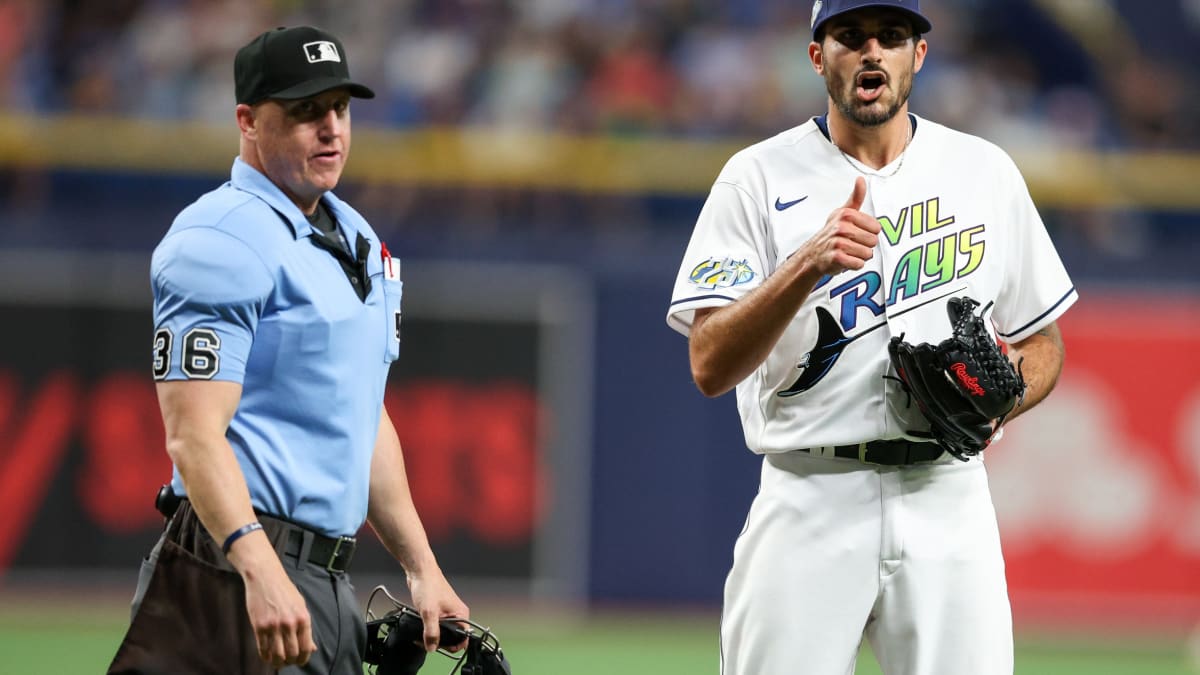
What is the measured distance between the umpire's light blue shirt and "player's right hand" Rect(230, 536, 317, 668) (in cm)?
27

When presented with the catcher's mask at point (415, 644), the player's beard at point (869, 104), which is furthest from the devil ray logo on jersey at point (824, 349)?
the catcher's mask at point (415, 644)

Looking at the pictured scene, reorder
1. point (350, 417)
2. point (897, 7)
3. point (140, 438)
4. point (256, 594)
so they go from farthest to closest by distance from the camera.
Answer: point (140, 438) < point (897, 7) < point (350, 417) < point (256, 594)

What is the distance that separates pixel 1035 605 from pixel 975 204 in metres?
6.84

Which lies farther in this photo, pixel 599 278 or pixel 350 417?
pixel 599 278

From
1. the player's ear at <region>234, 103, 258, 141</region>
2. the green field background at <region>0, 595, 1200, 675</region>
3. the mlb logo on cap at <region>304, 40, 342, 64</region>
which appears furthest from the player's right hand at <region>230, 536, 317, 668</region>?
the green field background at <region>0, 595, 1200, 675</region>

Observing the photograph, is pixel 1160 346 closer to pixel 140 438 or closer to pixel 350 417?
pixel 140 438

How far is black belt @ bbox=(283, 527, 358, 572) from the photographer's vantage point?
3.73 meters

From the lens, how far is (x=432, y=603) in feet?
13.4

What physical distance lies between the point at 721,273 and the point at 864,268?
367 mm

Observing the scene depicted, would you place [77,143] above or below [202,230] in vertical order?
above

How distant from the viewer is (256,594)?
3.42 metres

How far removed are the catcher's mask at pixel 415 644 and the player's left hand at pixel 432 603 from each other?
2 centimetres

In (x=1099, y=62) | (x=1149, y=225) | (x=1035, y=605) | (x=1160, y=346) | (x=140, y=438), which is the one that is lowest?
(x=1035, y=605)

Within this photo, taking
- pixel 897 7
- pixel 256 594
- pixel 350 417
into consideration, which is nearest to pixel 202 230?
pixel 350 417
